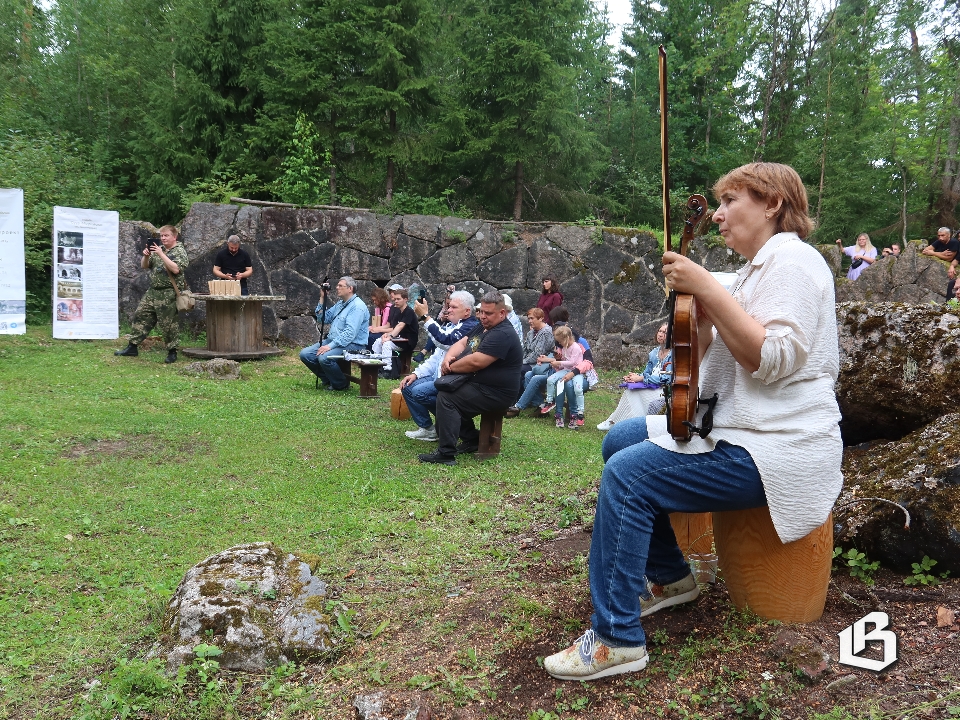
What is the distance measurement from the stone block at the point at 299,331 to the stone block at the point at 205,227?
1.72m

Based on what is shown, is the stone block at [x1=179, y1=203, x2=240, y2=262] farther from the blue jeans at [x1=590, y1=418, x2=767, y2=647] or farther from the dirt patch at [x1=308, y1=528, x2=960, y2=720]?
the blue jeans at [x1=590, y1=418, x2=767, y2=647]

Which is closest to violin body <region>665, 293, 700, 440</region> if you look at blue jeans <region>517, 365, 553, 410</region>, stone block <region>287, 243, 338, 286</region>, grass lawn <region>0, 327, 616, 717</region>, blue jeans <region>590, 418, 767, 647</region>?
blue jeans <region>590, 418, 767, 647</region>

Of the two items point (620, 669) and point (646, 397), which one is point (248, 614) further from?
point (646, 397)

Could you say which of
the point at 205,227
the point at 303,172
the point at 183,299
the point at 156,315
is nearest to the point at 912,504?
the point at 183,299

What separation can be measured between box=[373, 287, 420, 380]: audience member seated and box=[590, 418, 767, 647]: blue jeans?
8164mm

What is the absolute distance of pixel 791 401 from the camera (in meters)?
2.32

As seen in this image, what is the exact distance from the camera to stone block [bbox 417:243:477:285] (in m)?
13.6

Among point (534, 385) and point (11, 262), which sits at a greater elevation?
point (11, 262)

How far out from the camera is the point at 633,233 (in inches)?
557

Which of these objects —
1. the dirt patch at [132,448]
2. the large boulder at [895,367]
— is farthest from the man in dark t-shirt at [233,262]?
the large boulder at [895,367]

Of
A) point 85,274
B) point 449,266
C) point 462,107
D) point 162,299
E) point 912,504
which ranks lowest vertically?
point 912,504

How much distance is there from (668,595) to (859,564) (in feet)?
2.49

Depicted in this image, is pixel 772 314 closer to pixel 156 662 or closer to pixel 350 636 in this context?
pixel 350 636

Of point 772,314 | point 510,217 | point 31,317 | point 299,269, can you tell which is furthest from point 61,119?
point 772,314
